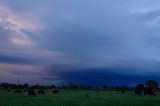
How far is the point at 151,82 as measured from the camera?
18288cm

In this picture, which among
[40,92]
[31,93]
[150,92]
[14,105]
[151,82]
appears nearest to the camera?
[14,105]

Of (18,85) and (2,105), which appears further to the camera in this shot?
(18,85)

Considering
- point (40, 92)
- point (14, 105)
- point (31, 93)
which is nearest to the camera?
point (14, 105)

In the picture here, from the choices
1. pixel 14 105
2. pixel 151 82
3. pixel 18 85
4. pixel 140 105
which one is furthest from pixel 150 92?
pixel 18 85

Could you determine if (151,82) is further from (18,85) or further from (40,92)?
(40,92)

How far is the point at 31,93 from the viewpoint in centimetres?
7369

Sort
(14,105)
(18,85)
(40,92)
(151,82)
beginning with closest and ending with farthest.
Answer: (14,105) → (40,92) → (151,82) → (18,85)

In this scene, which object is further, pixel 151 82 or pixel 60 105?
pixel 151 82

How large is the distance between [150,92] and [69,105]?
49.2 m

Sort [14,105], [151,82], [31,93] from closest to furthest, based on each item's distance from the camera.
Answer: [14,105], [31,93], [151,82]

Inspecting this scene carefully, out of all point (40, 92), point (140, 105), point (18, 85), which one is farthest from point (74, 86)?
point (140, 105)

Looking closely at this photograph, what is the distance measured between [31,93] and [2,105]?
1527 inches

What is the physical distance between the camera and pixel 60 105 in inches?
1425

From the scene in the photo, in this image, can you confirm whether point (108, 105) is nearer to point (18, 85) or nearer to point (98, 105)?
point (98, 105)
